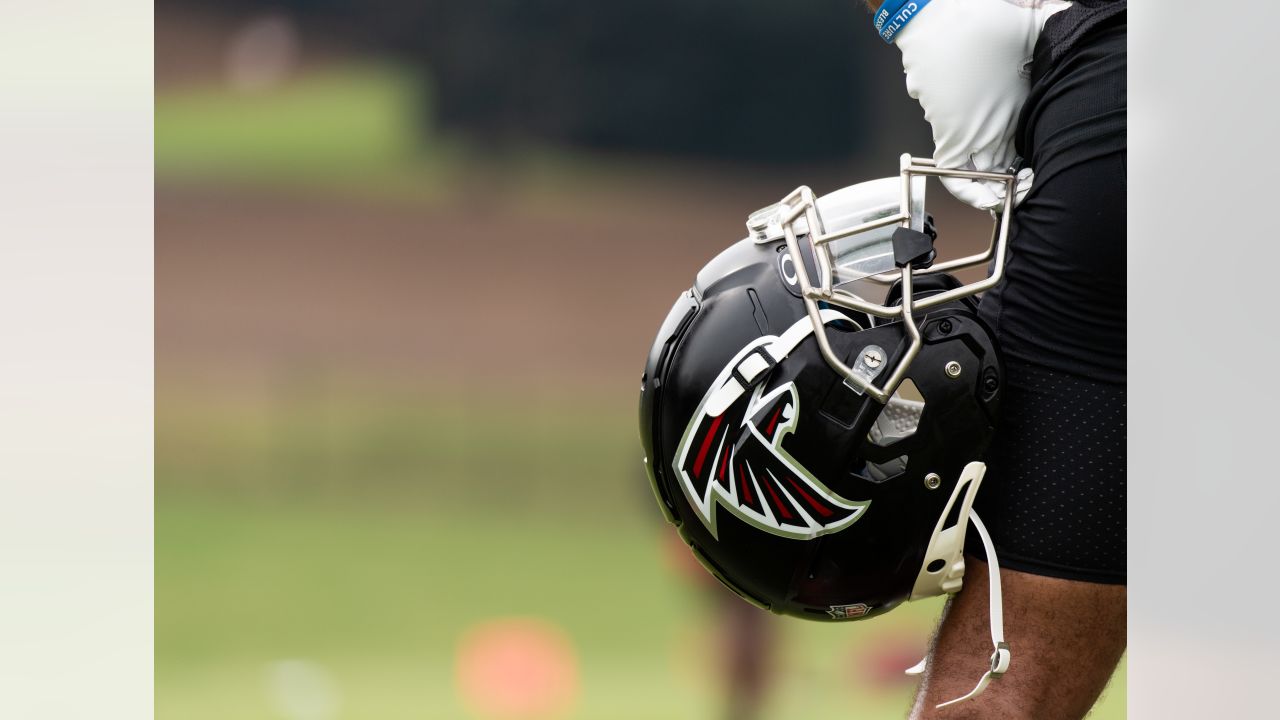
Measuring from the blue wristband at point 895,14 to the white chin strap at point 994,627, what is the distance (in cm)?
53

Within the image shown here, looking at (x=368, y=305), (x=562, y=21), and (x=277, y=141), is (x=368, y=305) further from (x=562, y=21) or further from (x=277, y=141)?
(x=562, y=21)

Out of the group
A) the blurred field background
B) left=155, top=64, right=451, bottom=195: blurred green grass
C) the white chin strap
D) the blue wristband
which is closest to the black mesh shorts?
the white chin strap

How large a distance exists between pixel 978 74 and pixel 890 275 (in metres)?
0.23

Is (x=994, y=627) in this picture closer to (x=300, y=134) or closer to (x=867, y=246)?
(x=867, y=246)

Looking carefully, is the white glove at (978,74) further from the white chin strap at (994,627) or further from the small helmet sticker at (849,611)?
the small helmet sticker at (849,611)

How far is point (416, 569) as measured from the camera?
6.99 metres

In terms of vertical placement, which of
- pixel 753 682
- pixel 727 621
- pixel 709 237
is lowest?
pixel 753 682

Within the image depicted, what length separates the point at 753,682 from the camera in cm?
474

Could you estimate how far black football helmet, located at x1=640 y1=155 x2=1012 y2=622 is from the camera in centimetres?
121

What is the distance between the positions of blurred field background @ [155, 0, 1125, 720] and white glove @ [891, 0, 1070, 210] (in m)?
5.32

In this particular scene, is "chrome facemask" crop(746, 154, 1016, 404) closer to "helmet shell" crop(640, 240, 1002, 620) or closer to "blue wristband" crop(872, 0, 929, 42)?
"helmet shell" crop(640, 240, 1002, 620)

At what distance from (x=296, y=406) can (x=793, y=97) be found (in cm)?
382
